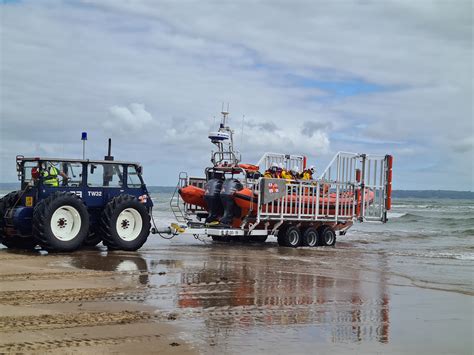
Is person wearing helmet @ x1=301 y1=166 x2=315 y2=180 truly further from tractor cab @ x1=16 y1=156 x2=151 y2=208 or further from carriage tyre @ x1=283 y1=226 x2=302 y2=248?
tractor cab @ x1=16 y1=156 x2=151 y2=208

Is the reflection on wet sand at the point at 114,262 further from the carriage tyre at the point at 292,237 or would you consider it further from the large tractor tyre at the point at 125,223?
the carriage tyre at the point at 292,237

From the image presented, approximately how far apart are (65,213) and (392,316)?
718cm

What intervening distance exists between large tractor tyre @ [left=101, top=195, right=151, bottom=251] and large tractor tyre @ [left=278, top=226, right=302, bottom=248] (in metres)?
4.29

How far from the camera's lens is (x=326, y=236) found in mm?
17375

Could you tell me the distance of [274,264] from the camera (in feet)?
39.7

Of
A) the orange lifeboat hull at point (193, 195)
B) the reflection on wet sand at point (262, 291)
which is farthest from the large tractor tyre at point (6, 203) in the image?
the orange lifeboat hull at point (193, 195)

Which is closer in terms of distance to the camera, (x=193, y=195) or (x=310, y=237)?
(x=193, y=195)

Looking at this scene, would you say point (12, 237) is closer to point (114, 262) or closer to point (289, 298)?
point (114, 262)

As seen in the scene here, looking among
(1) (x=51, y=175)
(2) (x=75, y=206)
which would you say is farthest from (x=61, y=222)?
(1) (x=51, y=175)

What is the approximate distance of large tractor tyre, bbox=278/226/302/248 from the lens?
1648 centimetres

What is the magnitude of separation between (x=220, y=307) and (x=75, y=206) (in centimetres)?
582

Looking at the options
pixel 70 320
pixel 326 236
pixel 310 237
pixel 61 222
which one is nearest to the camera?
Answer: pixel 70 320

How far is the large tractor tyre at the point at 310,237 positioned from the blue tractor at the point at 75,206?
4720 millimetres

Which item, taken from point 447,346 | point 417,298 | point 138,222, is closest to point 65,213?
point 138,222
